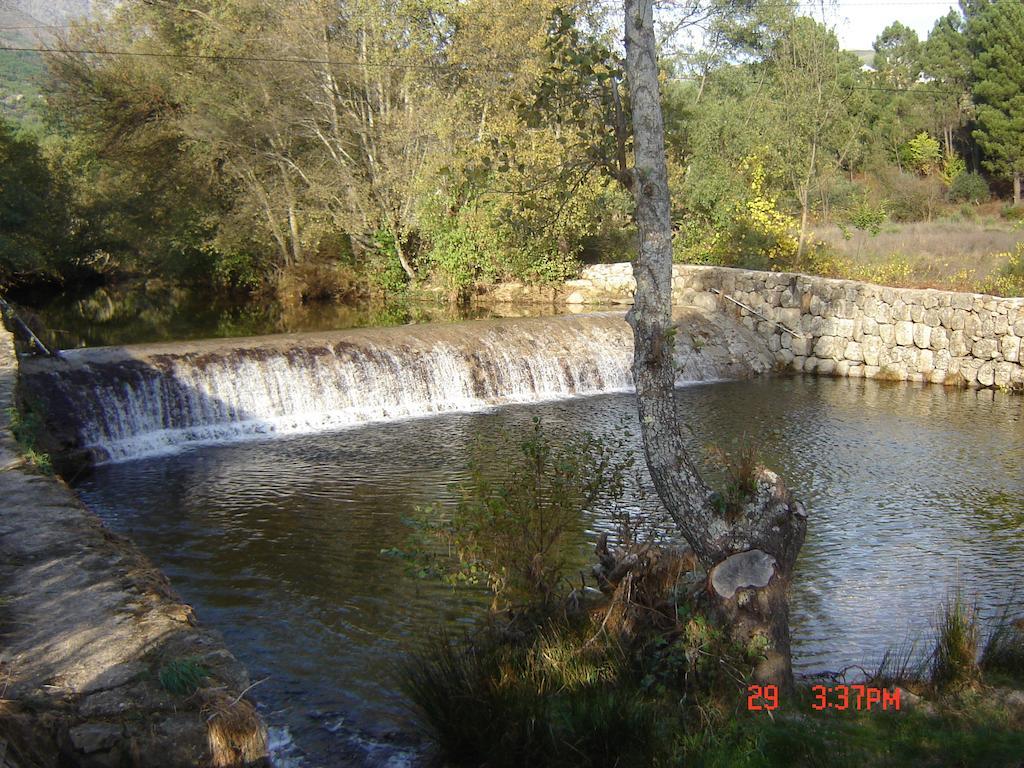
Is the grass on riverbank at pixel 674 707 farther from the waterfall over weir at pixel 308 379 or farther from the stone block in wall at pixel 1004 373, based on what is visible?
the stone block in wall at pixel 1004 373

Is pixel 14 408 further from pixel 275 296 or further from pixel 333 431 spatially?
pixel 275 296

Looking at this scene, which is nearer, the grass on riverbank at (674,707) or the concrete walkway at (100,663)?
the concrete walkway at (100,663)

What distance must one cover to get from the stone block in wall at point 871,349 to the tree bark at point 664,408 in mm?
12038

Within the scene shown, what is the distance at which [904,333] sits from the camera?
15.2m

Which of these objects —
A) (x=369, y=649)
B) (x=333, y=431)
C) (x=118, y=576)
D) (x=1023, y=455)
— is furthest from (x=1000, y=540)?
(x=333, y=431)

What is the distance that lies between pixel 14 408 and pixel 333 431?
14.7ft

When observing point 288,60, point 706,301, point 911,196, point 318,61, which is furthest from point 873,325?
point 911,196

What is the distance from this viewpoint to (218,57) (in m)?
21.9

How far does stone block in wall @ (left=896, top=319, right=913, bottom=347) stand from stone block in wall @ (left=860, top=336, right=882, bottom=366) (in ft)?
1.13

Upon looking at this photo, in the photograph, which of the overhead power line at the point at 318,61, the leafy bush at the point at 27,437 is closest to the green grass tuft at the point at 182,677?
the leafy bush at the point at 27,437

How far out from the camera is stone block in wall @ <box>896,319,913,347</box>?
597 inches

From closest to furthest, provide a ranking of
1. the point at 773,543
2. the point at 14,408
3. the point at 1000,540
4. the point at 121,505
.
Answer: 1. the point at 773,543
2. the point at 1000,540
3. the point at 14,408
4. the point at 121,505
